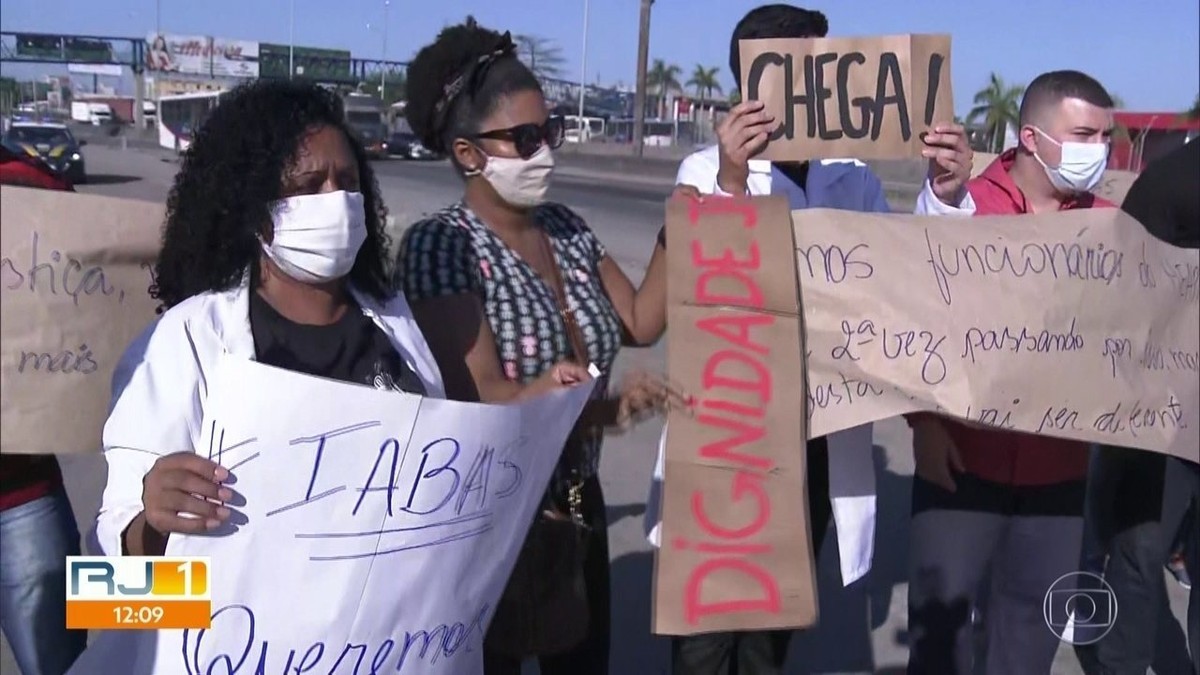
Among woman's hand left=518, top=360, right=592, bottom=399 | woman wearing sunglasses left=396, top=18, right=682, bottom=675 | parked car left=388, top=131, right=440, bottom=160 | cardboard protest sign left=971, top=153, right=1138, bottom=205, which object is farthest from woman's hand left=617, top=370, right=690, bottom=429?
parked car left=388, top=131, right=440, bottom=160

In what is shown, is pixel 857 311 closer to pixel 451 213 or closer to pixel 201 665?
pixel 451 213

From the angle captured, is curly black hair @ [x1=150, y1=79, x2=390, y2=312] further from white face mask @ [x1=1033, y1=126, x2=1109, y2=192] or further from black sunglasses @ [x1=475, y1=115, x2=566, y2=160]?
white face mask @ [x1=1033, y1=126, x2=1109, y2=192]

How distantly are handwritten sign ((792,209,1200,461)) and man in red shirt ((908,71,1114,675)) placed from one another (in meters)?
0.20

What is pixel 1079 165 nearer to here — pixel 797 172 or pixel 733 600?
pixel 797 172

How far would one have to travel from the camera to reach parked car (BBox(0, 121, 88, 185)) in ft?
68.7

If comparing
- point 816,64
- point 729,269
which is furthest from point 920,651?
point 816,64

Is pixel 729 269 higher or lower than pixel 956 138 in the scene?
lower

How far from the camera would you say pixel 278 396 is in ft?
6.34

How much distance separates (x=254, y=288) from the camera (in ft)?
7.30

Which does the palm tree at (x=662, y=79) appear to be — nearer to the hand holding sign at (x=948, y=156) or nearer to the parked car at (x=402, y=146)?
the parked car at (x=402, y=146)

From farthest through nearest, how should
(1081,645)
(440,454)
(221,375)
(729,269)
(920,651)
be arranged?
1. (1081,645)
2. (920,651)
3. (729,269)
4. (440,454)
5. (221,375)

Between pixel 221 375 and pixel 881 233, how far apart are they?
156 centimetres

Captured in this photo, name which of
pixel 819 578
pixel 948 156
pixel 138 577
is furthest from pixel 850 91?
pixel 819 578

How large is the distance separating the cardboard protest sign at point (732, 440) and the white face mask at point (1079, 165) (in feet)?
2.97
